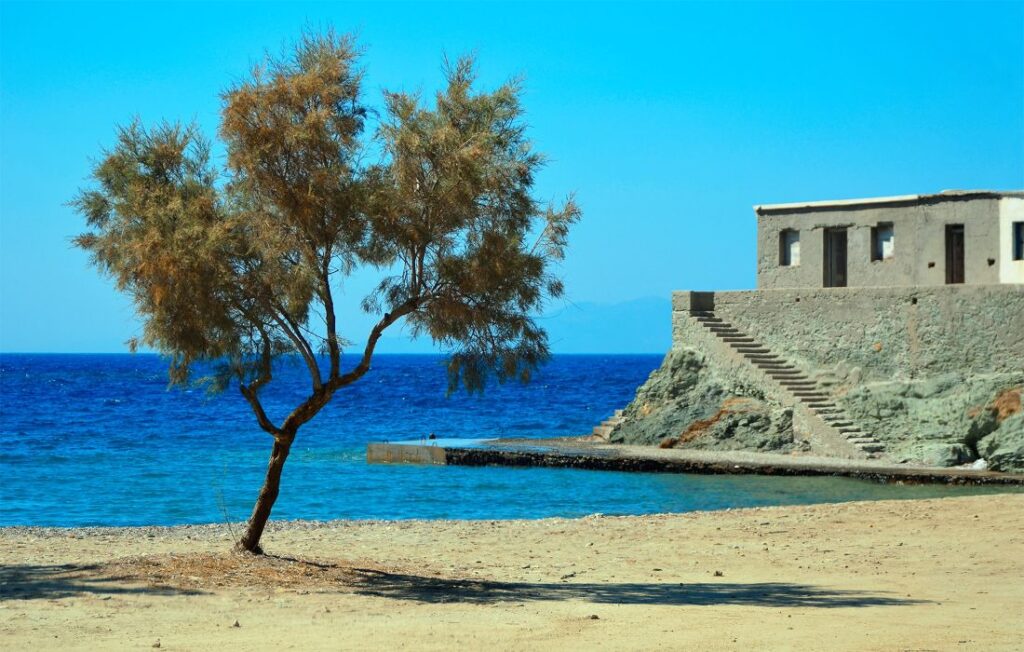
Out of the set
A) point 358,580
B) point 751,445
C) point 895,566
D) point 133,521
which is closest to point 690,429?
point 751,445

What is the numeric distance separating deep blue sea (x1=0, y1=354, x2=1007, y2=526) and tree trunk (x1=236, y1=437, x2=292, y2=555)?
960 mm

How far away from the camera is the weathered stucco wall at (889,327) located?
104ft

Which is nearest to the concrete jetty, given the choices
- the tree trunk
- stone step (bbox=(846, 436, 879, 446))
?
stone step (bbox=(846, 436, 879, 446))

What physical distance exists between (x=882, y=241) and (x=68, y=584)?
27808 millimetres

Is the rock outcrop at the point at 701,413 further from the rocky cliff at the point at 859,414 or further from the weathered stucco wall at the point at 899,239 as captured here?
the weathered stucco wall at the point at 899,239

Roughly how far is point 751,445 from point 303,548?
20070 mm

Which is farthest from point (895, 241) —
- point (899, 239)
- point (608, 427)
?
point (608, 427)

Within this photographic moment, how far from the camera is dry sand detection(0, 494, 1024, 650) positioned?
35.4 feet

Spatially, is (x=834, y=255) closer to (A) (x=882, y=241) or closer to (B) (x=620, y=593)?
(A) (x=882, y=241)

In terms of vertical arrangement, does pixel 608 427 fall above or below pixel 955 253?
below

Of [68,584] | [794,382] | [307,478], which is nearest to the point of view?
[68,584]

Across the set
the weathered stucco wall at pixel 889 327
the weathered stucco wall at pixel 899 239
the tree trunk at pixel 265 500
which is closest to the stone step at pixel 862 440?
the weathered stucco wall at pixel 889 327

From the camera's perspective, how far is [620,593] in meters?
13.6

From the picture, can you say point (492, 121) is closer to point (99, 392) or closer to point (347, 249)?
point (347, 249)
